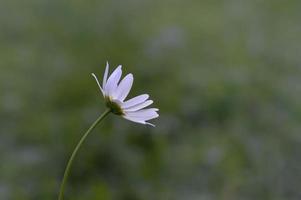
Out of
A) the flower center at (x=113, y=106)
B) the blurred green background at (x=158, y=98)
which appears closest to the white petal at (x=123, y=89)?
the flower center at (x=113, y=106)

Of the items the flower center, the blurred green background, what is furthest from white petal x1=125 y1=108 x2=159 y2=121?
the blurred green background

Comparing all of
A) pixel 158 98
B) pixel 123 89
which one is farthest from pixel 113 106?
pixel 158 98

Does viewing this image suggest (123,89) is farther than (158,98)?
No

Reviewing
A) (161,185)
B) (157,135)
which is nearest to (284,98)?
(157,135)

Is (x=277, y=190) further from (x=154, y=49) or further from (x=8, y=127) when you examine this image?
(x=154, y=49)

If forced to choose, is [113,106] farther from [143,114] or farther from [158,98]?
[158,98]

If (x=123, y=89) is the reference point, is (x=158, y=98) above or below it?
above

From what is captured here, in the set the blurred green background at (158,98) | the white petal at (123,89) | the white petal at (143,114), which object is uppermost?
the blurred green background at (158,98)

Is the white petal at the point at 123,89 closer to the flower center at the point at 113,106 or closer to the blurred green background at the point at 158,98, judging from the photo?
the flower center at the point at 113,106

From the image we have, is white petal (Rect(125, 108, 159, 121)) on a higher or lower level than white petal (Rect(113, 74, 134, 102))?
lower

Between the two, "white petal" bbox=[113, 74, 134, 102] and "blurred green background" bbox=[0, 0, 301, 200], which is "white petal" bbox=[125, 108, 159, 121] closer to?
"white petal" bbox=[113, 74, 134, 102]
